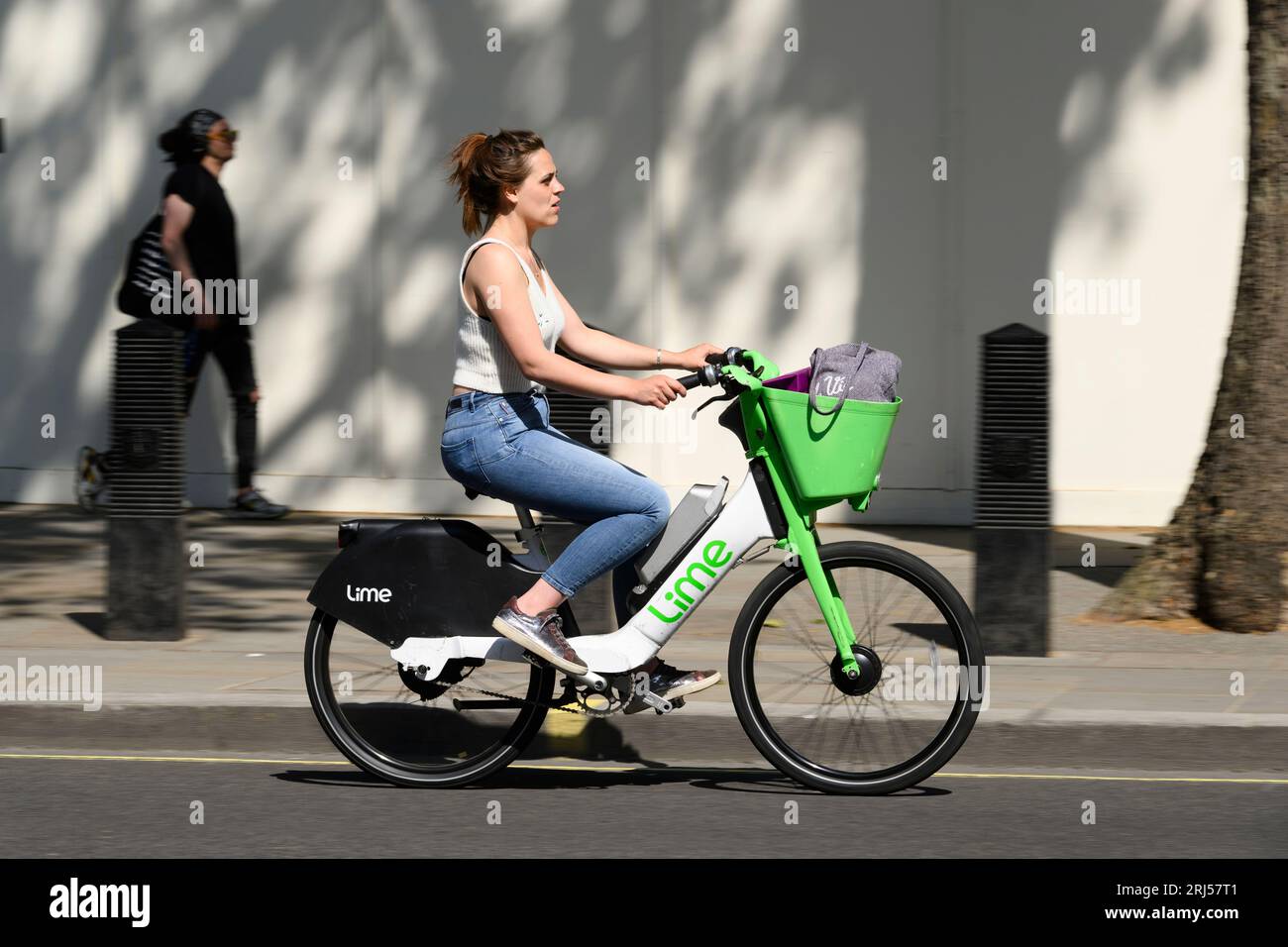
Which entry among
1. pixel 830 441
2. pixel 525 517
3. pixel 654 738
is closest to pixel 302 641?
pixel 654 738

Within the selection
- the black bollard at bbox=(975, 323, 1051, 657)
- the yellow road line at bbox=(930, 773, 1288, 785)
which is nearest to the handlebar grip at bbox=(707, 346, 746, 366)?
the yellow road line at bbox=(930, 773, 1288, 785)

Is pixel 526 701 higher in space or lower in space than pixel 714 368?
lower

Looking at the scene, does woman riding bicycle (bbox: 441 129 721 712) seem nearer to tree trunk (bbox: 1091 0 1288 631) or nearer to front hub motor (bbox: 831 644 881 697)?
front hub motor (bbox: 831 644 881 697)

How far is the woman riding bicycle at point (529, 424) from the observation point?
5648mm

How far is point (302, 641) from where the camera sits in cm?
829

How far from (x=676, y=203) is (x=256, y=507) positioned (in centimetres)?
308

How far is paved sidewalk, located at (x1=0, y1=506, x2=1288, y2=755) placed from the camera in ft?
22.4

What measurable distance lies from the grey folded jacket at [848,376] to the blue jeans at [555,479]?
1.95ft

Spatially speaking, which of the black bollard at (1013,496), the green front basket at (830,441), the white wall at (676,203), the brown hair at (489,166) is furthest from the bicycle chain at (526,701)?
the white wall at (676,203)

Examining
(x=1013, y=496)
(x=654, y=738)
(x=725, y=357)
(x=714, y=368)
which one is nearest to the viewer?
(x=714, y=368)

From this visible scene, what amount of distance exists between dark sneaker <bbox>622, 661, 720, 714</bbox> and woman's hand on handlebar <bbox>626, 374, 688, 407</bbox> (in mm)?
892

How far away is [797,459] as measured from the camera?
18.3 ft

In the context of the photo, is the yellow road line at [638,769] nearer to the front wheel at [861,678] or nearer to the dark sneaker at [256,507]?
the front wheel at [861,678]

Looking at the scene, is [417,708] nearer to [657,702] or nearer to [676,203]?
[657,702]
